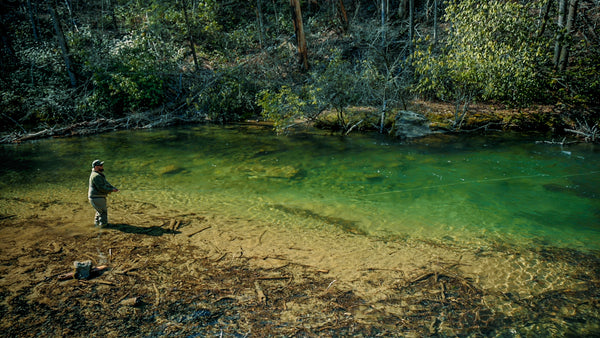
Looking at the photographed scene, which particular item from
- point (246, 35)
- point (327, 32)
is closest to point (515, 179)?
point (327, 32)

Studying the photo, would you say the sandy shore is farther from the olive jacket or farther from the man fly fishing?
the olive jacket

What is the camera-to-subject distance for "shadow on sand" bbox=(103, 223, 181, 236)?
22.5 ft

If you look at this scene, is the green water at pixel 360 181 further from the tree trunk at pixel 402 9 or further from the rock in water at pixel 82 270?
the tree trunk at pixel 402 9

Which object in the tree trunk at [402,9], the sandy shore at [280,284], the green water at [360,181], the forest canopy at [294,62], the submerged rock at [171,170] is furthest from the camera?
the tree trunk at [402,9]

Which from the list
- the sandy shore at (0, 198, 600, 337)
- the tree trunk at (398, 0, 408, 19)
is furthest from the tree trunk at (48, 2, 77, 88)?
the tree trunk at (398, 0, 408, 19)

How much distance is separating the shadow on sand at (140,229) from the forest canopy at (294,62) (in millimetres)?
8064

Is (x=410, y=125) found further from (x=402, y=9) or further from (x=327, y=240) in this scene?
(x=402, y=9)

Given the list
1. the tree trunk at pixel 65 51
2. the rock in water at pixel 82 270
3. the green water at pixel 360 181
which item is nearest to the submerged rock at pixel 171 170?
the green water at pixel 360 181

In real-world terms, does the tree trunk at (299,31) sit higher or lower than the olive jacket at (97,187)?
higher

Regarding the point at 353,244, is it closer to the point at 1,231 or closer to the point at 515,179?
the point at 515,179

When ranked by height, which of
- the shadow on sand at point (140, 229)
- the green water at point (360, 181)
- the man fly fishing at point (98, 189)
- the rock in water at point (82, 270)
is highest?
the man fly fishing at point (98, 189)

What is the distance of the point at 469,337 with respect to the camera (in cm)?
416

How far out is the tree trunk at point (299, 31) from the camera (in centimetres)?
1980

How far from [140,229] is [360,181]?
18.8 ft
